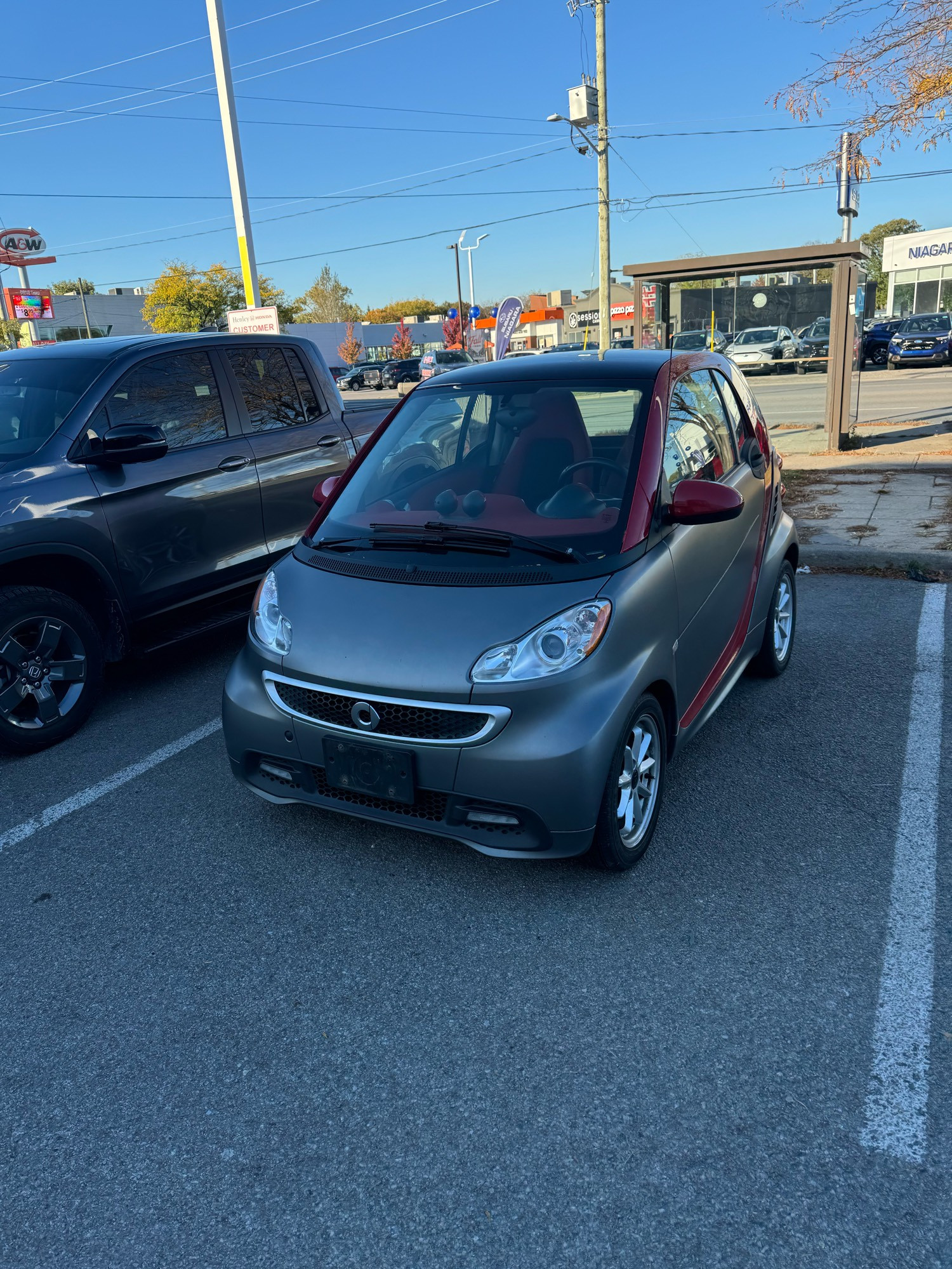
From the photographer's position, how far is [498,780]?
2838 millimetres

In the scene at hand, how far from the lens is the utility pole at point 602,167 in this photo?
25.8 meters

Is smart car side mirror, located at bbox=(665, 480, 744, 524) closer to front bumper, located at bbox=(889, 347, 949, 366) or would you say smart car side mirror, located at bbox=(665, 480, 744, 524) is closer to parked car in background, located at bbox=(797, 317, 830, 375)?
front bumper, located at bbox=(889, 347, 949, 366)

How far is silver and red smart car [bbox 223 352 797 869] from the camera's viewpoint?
288 cm

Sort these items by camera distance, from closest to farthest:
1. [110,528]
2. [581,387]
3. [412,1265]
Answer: [412,1265]
[581,387]
[110,528]

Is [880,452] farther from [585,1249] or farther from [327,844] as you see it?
[585,1249]

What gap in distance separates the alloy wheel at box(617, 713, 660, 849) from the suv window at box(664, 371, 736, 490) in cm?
97

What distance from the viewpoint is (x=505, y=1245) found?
6.33 feet

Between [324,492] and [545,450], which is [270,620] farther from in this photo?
[545,450]

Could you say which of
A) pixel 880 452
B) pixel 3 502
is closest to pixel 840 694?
pixel 3 502

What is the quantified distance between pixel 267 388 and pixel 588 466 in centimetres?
294

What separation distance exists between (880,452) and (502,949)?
11475mm

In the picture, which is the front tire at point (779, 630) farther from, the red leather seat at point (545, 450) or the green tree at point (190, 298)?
the green tree at point (190, 298)

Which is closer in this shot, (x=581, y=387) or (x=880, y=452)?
(x=581, y=387)

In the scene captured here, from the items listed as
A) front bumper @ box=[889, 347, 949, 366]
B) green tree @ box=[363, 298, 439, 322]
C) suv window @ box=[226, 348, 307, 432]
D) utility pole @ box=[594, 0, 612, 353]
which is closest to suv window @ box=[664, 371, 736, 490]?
suv window @ box=[226, 348, 307, 432]
